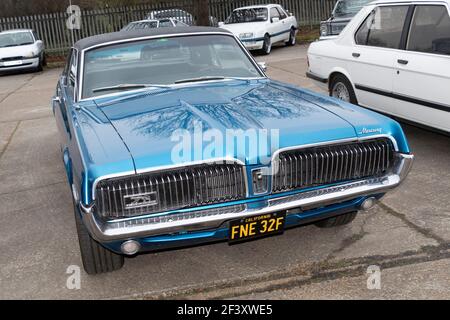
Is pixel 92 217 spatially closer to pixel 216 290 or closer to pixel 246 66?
pixel 216 290

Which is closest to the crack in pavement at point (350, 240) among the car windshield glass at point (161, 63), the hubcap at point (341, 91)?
the car windshield glass at point (161, 63)

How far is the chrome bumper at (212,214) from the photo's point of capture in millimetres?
2951

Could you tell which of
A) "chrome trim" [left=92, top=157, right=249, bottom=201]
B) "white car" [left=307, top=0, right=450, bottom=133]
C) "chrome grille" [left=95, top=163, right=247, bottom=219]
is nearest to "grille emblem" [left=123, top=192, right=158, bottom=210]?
"chrome grille" [left=95, top=163, right=247, bottom=219]

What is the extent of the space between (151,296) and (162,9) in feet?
68.4

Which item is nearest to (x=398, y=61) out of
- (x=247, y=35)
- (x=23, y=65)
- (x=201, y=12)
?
(x=247, y=35)

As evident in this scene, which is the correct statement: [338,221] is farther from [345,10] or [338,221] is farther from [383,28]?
[345,10]

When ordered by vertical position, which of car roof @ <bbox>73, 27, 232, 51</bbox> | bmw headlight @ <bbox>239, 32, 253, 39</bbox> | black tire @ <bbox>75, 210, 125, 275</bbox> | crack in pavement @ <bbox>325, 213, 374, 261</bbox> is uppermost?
car roof @ <bbox>73, 27, 232, 51</bbox>

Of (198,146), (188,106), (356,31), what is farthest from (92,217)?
(356,31)

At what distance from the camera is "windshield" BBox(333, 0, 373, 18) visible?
1488 centimetres

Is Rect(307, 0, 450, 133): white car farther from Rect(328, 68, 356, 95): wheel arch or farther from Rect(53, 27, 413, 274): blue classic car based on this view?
Rect(53, 27, 413, 274): blue classic car

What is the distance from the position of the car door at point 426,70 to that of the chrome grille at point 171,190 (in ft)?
9.71

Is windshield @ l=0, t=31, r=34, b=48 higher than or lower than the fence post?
lower

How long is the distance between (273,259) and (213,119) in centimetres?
A: 108

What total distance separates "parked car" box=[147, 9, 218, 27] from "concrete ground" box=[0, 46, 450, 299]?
17.6m
